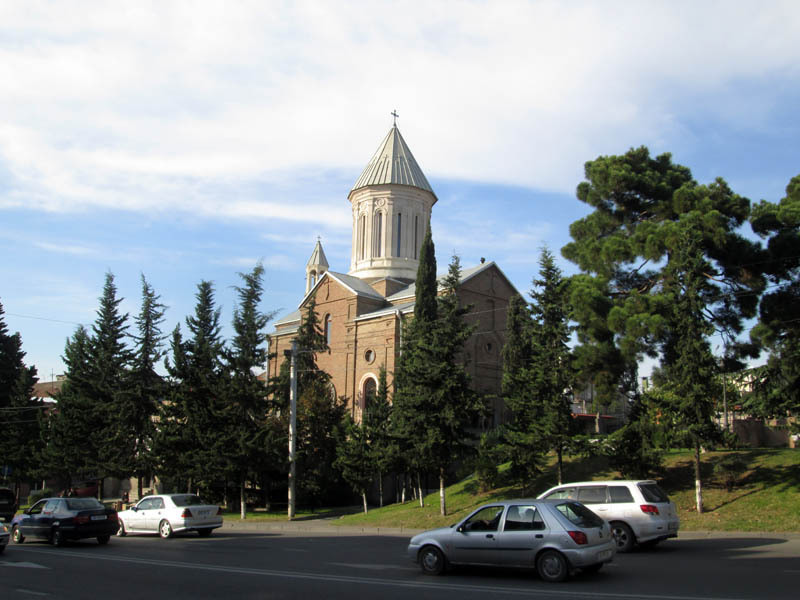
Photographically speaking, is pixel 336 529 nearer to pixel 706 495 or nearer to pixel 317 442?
pixel 317 442

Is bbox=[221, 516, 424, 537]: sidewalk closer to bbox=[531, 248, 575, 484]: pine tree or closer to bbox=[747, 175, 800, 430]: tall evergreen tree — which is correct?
bbox=[531, 248, 575, 484]: pine tree

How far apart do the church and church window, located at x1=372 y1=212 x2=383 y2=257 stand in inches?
2.8

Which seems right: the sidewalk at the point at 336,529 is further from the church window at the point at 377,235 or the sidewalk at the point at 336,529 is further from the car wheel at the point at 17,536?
the church window at the point at 377,235

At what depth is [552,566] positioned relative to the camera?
9992mm

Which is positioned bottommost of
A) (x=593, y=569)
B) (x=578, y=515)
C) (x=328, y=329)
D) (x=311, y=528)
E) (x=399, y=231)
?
(x=311, y=528)

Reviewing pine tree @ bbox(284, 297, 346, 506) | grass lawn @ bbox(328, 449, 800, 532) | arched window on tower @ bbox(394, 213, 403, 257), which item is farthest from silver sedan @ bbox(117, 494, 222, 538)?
arched window on tower @ bbox(394, 213, 403, 257)

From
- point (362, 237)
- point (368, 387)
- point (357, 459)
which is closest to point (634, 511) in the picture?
point (357, 459)

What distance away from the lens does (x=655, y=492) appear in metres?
14.3

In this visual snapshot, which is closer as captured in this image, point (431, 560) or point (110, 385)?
point (431, 560)

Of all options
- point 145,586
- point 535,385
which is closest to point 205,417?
point 535,385

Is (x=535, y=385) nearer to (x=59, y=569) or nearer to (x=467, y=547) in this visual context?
(x=467, y=547)

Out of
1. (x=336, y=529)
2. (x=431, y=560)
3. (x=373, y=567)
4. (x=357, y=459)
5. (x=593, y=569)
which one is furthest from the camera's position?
(x=357, y=459)

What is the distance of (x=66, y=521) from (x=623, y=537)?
43.5 ft

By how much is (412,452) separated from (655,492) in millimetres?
11110
